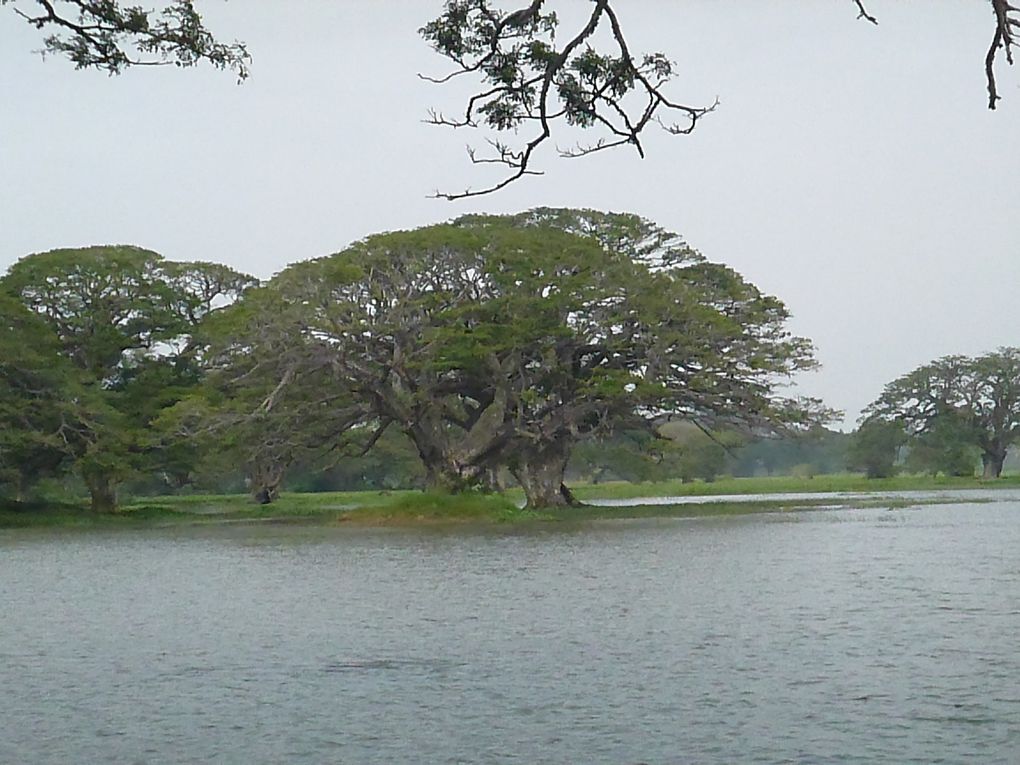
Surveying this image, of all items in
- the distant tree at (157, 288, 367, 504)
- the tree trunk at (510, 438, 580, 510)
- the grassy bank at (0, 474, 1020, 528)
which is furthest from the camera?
the tree trunk at (510, 438, 580, 510)

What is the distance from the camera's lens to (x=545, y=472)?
37.8 m

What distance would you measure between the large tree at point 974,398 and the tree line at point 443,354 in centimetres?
2502

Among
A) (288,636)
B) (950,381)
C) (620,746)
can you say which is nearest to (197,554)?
(288,636)

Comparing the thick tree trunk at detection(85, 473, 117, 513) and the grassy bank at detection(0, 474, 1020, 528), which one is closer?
the grassy bank at detection(0, 474, 1020, 528)

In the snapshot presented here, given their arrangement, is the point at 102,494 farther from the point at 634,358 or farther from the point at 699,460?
the point at 699,460

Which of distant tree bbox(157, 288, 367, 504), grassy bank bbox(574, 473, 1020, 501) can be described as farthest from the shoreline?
grassy bank bbox(574, 473, 1020, 501)

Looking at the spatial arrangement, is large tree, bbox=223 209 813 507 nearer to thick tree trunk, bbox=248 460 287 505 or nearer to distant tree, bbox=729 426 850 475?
thick tree trunk, bbox=248 460 287 505

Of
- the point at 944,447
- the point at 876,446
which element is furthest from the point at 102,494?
the point at 876,446

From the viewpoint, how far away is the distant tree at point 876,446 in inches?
2525

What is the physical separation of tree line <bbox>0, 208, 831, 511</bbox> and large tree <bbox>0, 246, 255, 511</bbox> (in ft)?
0.28

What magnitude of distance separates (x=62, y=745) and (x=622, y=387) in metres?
27.3

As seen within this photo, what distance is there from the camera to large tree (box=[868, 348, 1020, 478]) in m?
60.0

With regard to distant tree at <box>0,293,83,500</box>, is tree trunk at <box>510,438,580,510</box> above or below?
below

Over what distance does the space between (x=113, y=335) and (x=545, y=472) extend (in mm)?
13380
